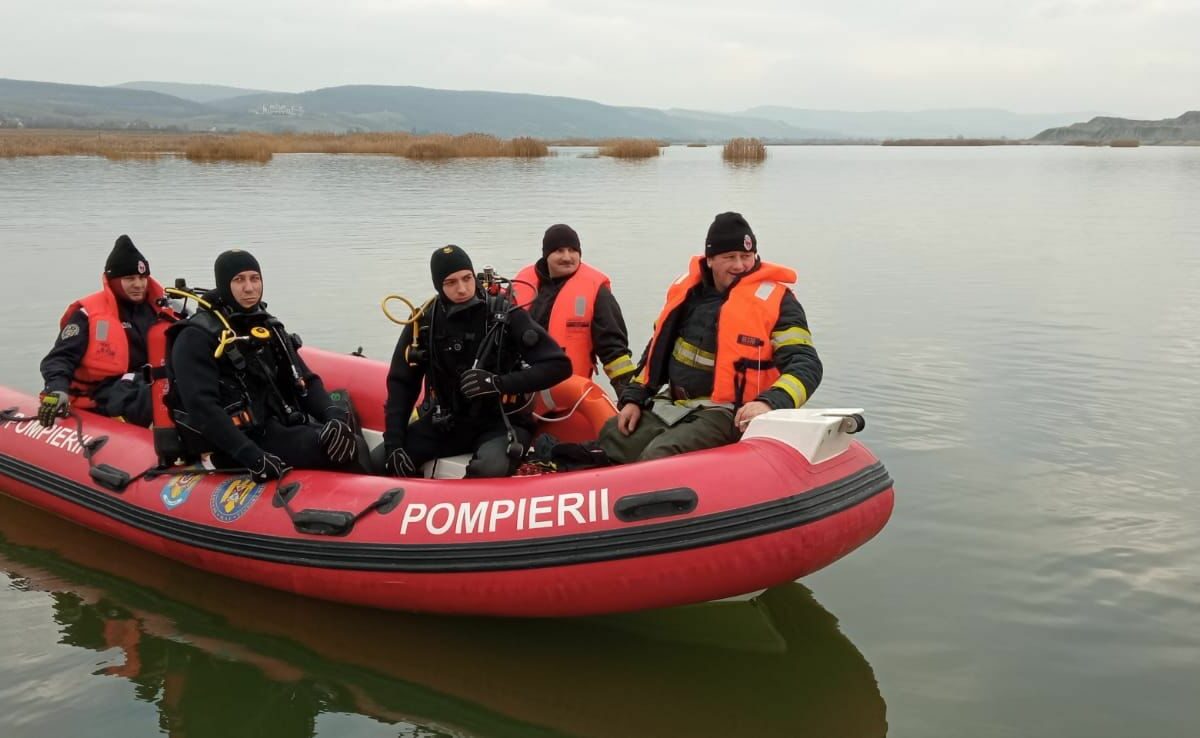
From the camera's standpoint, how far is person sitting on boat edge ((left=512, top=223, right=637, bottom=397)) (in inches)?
183

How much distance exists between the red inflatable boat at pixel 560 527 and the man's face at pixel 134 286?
1.32m

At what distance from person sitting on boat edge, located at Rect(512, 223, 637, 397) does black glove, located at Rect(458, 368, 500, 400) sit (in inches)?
36.6

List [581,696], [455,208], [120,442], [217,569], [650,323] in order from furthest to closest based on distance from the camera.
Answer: [455,208] < [650,323] < [120,442] < [217,569] < [581,696]

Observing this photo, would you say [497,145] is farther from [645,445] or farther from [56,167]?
[645,445]

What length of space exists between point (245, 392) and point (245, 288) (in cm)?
40

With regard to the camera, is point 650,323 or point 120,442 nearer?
point 120,442

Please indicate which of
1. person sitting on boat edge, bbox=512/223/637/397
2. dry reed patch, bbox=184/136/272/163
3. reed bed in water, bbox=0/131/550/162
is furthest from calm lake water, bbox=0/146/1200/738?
reed bed in water, bbox=0/131/550/162

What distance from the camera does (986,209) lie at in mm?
17375

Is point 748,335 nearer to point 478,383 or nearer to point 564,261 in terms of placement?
point 478,383

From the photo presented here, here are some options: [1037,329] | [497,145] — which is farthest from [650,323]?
[497,145]

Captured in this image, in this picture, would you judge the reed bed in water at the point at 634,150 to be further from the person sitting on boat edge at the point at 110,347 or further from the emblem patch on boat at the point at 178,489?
the emblem patch on boat at the point at 178,489

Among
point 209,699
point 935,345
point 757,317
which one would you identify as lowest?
point 209,699

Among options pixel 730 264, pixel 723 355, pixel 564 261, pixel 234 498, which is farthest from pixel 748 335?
pixel 234 498

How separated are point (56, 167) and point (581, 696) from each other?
89.4ft
